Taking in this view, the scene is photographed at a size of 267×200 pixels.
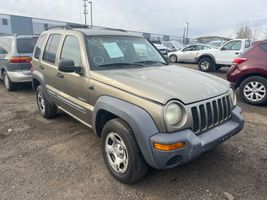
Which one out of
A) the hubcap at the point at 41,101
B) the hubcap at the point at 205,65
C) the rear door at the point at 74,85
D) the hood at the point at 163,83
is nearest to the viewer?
the hood at the point at 163,83

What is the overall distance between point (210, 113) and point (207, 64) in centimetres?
1024

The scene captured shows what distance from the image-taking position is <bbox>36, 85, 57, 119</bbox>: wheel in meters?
4.82

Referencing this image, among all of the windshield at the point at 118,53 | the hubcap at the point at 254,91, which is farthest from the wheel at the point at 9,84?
the hubcap at the point at 254,91

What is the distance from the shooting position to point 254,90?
6.06 metres

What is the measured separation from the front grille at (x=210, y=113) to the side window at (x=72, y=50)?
5.95ft

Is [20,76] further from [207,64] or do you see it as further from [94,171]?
[207,64]

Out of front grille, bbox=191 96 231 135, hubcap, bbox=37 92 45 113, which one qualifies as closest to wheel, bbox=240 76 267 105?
front grille, bbox=191 96 231 135

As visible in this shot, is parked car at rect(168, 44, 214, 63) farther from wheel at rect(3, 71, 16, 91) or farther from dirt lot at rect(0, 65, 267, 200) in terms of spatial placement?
dirt lot at rect(0, 65, 267, 200)

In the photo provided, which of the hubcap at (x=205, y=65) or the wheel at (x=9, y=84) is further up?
the hubcap at (x=205, y=65)

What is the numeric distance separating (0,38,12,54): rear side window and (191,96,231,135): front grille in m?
6.53

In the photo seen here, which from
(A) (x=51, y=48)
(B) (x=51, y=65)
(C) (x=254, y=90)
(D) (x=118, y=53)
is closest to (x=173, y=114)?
(D) (x=118, y=53)

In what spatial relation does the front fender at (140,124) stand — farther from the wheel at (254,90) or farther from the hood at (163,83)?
the wheel at (254,90)

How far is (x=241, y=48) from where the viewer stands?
11.0 m

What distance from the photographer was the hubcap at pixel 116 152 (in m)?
2.81
